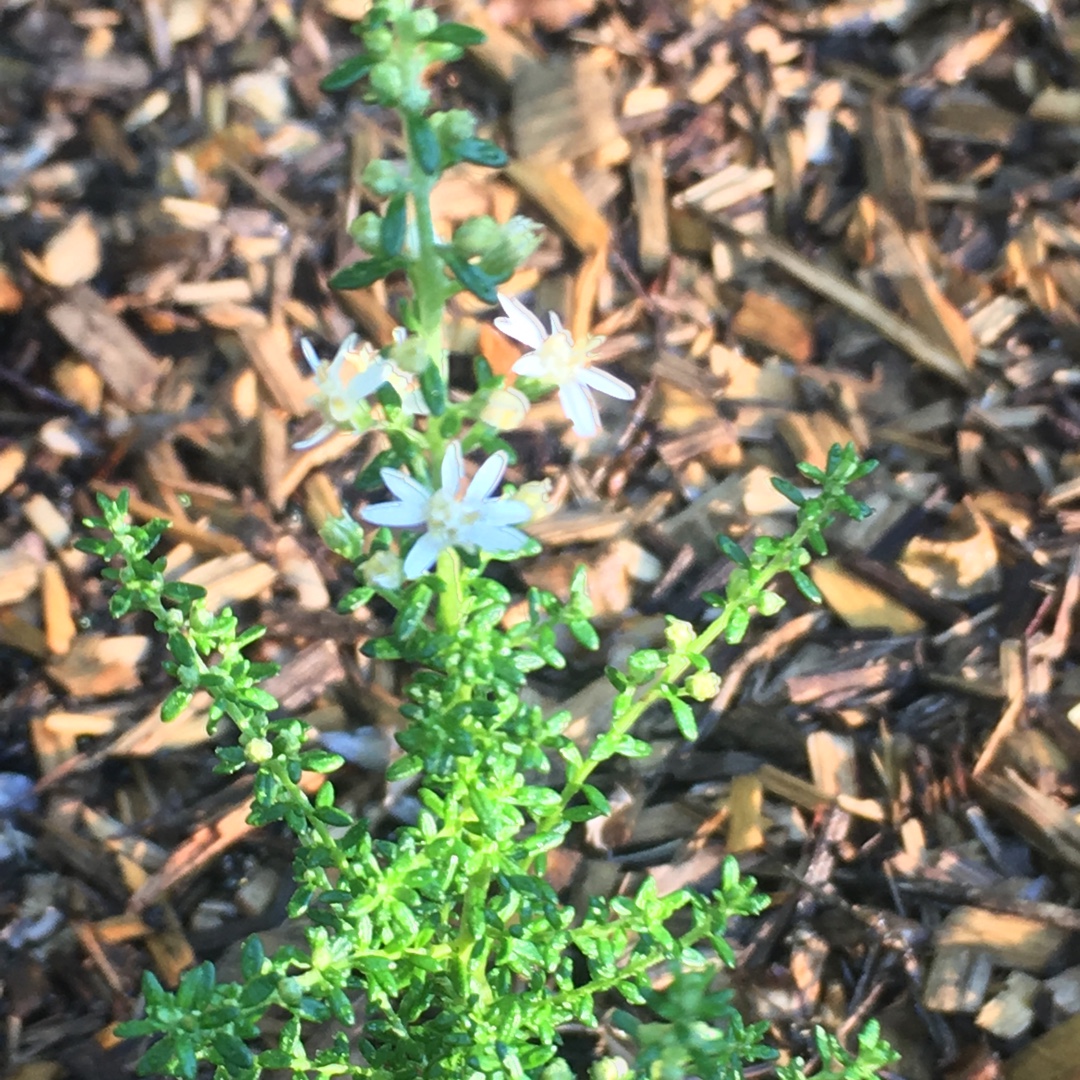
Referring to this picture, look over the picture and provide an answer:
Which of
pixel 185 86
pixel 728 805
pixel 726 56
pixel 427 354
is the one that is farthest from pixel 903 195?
pixel 427 354

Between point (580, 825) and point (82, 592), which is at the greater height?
point (82, 592)

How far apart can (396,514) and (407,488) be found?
34mm

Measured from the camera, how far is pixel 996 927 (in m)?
2.30

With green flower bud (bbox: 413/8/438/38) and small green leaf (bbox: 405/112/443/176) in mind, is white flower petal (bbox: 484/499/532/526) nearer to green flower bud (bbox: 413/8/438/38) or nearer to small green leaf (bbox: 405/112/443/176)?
small green leaf (bbox: 405/112/443/176)

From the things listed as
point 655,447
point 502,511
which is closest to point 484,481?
point 502,511

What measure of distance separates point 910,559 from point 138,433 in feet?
6.61

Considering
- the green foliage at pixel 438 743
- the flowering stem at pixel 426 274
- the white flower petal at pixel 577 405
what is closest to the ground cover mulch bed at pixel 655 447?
the green foliage at pixel 438 743

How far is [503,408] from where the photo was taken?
4.49 ft

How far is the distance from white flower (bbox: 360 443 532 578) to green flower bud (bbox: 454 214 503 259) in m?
0.23

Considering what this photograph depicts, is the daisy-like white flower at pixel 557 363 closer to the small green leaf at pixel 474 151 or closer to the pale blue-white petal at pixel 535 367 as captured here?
the pale blue-white petal at pixel 535 367

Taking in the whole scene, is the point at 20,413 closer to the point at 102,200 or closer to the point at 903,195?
the point at 102,200

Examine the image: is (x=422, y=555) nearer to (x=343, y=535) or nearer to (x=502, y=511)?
(x=502, y=511)

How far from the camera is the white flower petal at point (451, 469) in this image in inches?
52.6

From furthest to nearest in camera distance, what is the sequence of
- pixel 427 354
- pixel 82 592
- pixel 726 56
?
pixel 726 56 → pixel 82 592 → pixel 427 354
